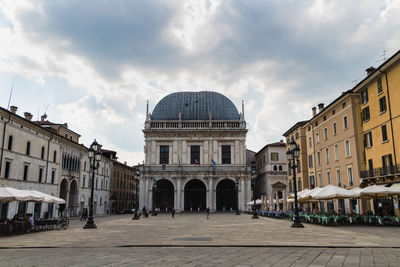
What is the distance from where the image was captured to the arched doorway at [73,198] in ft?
162

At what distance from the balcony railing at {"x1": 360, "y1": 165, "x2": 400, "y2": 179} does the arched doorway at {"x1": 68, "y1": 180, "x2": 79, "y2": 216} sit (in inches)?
1562

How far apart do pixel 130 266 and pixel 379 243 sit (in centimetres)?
1152

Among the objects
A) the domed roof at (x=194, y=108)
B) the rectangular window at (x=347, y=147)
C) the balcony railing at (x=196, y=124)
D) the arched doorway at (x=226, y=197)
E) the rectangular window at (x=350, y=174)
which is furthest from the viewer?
the domed roof at (x=194, y=108)

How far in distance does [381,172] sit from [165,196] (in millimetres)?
45781

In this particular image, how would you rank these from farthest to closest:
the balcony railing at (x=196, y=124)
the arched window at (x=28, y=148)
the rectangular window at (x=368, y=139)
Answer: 1. the balcony railing at (x=196, y=124)
2. the arched window at (x=28, y=148)
3. the rectangular window at (x=368, y=139)

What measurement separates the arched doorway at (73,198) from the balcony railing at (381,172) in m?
39.7

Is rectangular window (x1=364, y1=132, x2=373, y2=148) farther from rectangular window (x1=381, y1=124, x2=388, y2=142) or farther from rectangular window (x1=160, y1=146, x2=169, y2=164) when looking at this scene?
rectangular window (x1=160, y1=146, x2=169, y2=164)

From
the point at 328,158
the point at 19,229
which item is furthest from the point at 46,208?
the point at 328,158

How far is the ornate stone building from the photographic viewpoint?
199ft

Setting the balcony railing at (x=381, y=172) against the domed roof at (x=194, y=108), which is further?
the domed roof at (x=194, y=108)

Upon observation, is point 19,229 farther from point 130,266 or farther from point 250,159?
point 250,159

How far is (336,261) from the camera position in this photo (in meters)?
10.6

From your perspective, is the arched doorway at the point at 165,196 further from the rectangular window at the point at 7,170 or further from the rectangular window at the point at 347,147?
the rectangular window at the point at 347,147

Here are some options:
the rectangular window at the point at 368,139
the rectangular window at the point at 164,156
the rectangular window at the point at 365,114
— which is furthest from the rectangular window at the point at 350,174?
the rectangular window at the point at 164,156
